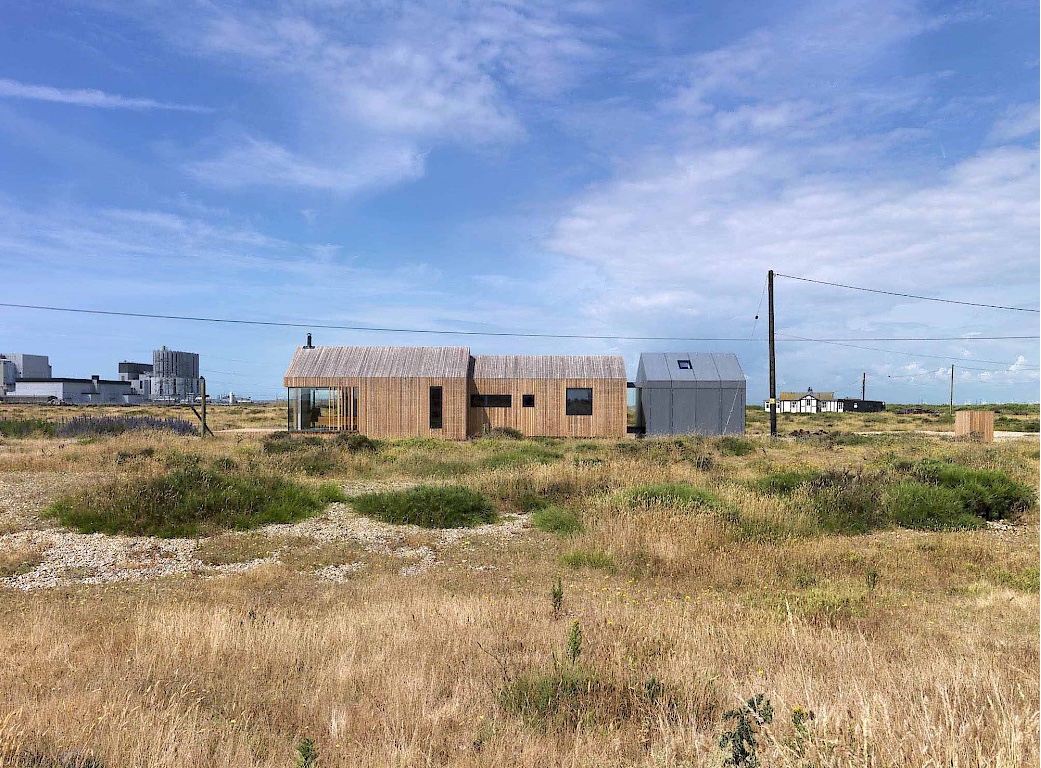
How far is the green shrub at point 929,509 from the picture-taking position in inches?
475

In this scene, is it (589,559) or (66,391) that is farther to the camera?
(66,391)

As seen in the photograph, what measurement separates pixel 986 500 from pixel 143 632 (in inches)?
564

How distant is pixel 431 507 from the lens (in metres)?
12.8

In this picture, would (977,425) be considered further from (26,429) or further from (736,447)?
(26,429)

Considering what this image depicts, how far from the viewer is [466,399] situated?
3222cm

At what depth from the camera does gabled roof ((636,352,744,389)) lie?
32.5 meters

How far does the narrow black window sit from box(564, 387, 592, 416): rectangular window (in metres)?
6.11

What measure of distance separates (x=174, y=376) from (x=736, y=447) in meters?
141

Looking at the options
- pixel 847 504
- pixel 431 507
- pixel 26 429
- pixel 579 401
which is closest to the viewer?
pixel 847 504

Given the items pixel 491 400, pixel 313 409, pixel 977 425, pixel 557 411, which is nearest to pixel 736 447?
pixel 557 411

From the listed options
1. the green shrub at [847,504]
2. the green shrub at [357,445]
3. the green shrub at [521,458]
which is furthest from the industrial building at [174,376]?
the green shrub at [847,504]

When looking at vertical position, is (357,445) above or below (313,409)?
below

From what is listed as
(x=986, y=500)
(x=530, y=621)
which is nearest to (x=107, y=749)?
(x=530, y=621)

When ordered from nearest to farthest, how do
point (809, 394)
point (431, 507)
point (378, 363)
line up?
point (431, 507), point (378, 363), point (809, 394)
